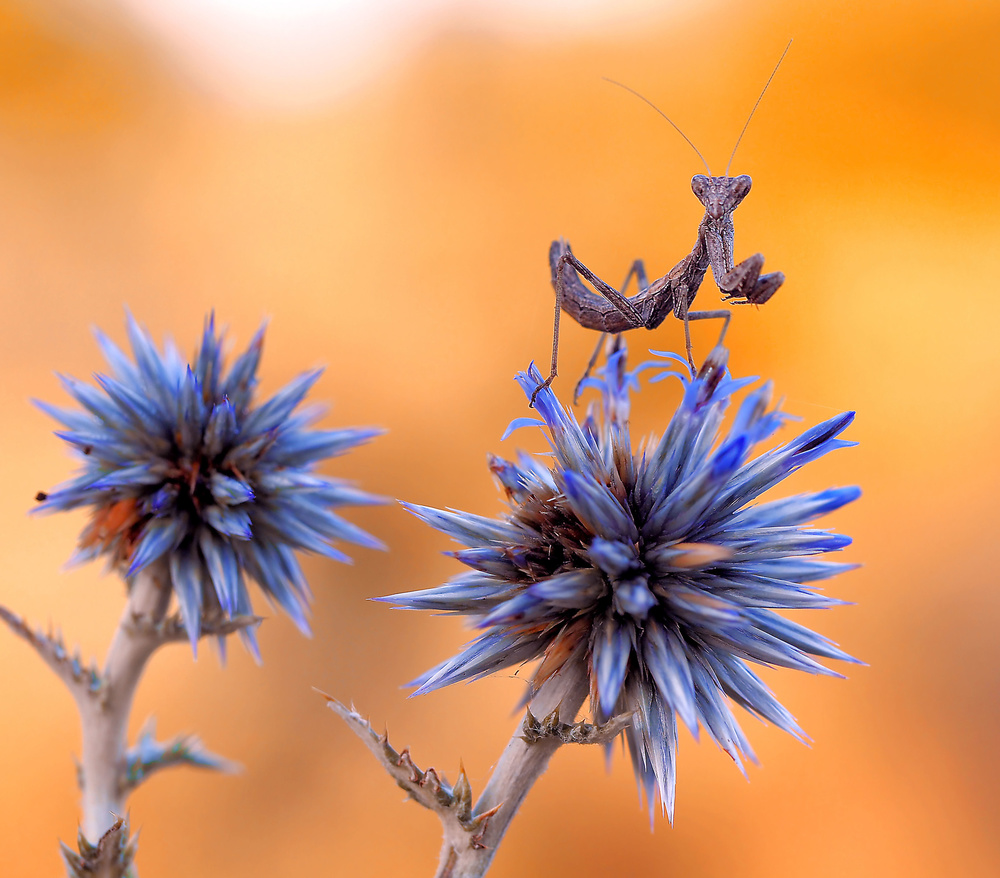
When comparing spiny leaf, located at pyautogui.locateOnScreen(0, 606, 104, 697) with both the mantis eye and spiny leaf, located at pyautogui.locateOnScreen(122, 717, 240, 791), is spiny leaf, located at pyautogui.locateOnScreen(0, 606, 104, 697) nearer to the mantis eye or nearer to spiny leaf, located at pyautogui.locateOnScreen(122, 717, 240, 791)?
spiny leaf, located at pyautogui.locateOnScreen(122, 717, 240, 791)

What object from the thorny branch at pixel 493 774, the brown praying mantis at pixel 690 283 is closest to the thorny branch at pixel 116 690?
the thorny branch at pixel 493 774

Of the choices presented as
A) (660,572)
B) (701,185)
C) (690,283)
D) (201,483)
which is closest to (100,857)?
(201,483)

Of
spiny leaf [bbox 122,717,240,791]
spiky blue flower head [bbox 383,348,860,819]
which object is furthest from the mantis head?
spiny leaf [bbox 122,717,240,791]

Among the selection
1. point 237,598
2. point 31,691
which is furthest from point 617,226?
point 31,691

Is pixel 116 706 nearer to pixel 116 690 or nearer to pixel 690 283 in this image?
pixel 116 690

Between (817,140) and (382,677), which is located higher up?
(817,140)

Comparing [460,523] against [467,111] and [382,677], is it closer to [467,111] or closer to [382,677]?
[382,677]

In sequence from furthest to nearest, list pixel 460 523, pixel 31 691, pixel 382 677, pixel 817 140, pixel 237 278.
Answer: pixel 237 278, pixel 382 677, pixel 817 140, pixel 31 691, pixel 460 523

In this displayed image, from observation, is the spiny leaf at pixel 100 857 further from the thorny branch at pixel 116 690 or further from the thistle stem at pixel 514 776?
the thistle stem at pixel 514 776
